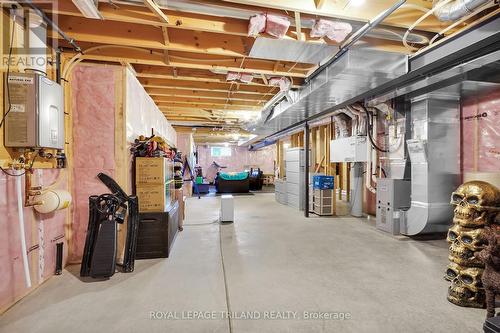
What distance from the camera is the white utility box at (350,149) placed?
5.05 m

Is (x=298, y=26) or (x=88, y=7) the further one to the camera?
(x=298, y=26)

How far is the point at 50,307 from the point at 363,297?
2609mm

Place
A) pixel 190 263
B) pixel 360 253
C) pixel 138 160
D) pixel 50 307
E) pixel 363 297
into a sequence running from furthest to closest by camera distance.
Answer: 1. pixel 360 253
2. pixel 138 160
3. pixel 190 263
4. pixel 363 297
5. pixel 50 307

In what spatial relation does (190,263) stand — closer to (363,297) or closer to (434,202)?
(363,297)

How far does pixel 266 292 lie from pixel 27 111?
2.58m

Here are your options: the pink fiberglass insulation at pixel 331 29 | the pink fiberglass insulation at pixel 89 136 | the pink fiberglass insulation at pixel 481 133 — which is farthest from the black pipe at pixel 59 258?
the pink fiberglass insulation at pixel 481 133

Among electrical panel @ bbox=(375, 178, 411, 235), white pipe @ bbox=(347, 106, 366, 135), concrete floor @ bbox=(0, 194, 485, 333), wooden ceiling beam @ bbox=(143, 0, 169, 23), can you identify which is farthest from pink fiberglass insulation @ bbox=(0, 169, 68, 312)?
white pipe @ bbox=(347, 106, 366, 135)

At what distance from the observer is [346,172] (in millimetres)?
7332

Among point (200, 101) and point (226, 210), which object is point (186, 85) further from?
point (226, 210)

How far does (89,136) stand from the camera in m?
2.82

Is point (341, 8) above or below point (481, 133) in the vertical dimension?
above

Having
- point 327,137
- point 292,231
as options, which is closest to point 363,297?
point 292,231

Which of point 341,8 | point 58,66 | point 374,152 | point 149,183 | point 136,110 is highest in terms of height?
point 341,8

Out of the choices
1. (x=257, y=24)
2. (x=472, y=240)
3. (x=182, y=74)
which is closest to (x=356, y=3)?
(x=257, y=24)
